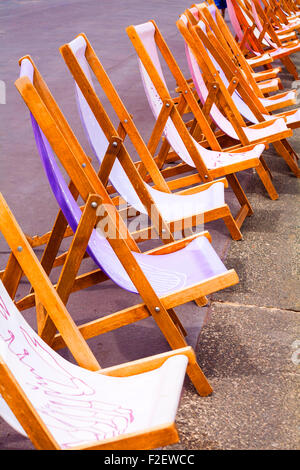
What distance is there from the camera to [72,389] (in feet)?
5.68

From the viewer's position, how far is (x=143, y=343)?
2541 mm

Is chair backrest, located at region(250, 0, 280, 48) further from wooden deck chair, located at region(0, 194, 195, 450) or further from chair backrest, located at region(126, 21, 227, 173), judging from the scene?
wooden deck chair, located at region(0, 194, 195, 450)

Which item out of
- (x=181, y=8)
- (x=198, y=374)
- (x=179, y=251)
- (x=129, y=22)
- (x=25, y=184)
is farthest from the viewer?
(x=181, y=8)

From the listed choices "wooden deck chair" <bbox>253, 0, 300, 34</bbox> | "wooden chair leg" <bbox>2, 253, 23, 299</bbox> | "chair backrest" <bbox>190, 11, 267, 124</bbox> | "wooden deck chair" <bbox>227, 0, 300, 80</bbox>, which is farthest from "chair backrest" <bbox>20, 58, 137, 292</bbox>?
"wooden deck chair" <bbox>253, 0, 300, 34</bbox>

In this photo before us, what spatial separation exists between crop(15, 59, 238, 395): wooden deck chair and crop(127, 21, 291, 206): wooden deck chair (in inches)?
35.5

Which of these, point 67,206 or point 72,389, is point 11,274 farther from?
point 72,389

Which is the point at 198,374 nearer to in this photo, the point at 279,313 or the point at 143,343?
the point at 143,343

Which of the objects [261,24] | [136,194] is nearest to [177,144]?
[136,194]

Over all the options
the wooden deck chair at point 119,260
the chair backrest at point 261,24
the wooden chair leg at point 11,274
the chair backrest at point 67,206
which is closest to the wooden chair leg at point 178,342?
the wooden deck chair at point 119,260

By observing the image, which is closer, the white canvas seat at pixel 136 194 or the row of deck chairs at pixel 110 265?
the row of deck chairs at pixel 110 265

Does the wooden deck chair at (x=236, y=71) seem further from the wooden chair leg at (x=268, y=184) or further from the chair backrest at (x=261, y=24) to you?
the chair backrest at (x=261, y=24)

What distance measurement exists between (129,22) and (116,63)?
129 inches

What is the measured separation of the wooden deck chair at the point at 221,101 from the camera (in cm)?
377
